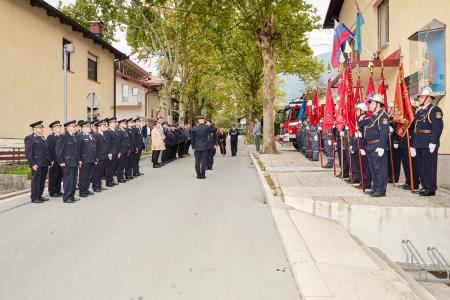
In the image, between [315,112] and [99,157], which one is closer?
[99,157]

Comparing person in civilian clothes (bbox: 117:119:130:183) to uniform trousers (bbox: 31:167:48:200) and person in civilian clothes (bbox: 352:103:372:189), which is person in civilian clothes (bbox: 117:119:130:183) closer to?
uniform trousers (bbox: 31:167:48:200)

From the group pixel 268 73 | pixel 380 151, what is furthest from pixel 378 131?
pixel 268 73

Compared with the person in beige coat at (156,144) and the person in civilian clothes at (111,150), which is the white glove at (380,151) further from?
the person in beige coat at (156,144)

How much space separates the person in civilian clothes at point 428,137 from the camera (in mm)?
8578

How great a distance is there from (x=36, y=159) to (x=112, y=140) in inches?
118

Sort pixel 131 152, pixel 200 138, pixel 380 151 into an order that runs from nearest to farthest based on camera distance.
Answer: pixel 380 151 < pixel 131 152 < pixel 200 138

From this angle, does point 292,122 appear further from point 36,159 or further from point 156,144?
point 36,159

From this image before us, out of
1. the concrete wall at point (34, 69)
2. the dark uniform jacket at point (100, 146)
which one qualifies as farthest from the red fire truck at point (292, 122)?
the dark uniform jacket at point (100, 146)

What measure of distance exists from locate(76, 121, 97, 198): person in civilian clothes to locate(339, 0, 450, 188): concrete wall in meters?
8.20

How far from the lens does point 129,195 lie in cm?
1057

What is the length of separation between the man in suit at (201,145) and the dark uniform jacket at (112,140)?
2550mm

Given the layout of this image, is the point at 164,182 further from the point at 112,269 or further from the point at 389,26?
the point at 389,26

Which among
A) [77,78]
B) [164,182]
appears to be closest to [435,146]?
[164,182]

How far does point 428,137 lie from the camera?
8742 millimetres
